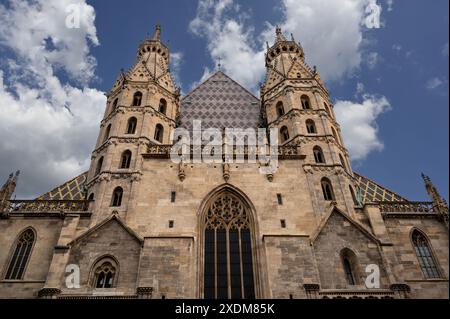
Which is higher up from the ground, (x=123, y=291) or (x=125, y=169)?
(x=125, y=169)

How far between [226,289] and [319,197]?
22.7 ft

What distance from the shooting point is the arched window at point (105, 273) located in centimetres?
1656

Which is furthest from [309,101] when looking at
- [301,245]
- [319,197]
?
[301,245]

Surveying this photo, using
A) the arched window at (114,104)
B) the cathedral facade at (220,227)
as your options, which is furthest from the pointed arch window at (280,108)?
the arched window at (114,104)

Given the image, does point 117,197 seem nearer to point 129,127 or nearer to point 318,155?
point 129,127

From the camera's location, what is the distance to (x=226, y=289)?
1681 cm

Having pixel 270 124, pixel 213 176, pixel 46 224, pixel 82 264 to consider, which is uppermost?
pixel 270 124

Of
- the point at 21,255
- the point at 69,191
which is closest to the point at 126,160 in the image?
the point at 69,191

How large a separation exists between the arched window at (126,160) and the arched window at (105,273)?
5.99 meters

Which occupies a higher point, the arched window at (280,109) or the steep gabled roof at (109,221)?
the arched window at (280,109)

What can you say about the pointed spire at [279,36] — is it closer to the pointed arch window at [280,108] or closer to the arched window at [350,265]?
the pointed arch window at [280,108]
